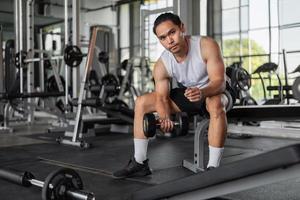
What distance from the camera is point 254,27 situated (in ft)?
30.2

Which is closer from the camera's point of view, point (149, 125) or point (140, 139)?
point (149, 125)

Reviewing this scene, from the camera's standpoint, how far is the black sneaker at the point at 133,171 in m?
1.92

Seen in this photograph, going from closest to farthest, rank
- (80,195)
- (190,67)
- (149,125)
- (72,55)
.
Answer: (80,195) → (149,125) → (190,67) → (72,55)

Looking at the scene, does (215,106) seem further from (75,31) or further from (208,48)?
(75,31)

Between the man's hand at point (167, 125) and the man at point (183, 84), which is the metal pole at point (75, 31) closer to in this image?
the man at point (183, 84)

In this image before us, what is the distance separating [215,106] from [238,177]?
2.55ft

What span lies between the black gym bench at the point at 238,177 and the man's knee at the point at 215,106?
592mm

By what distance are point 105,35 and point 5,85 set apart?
3206 mm

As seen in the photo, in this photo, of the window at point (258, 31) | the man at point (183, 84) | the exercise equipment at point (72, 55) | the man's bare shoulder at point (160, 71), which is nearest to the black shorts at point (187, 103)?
the man at point (183, 84)

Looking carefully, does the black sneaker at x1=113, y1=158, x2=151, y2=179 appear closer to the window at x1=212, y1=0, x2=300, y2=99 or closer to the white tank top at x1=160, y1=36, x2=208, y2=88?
the white tank top at x1=160, y1=36, x2=208, y2=88

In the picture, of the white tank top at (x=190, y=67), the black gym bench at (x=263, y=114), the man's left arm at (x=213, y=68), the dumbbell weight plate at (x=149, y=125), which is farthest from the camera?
the black gym bench at (x=263, y=114)

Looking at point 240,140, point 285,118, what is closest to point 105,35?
point 240,140

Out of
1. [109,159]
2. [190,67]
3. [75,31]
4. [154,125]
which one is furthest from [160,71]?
[75,31]

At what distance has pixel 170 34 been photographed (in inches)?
62.9
